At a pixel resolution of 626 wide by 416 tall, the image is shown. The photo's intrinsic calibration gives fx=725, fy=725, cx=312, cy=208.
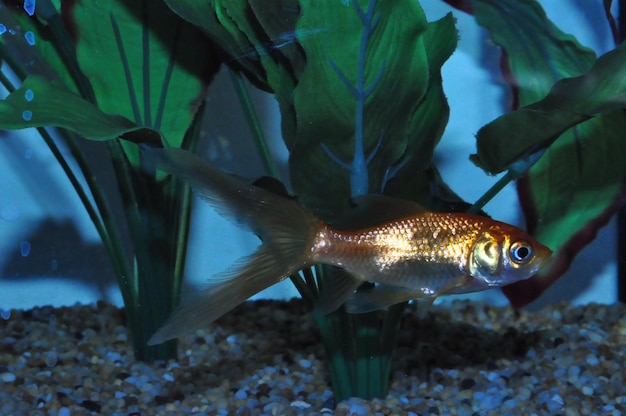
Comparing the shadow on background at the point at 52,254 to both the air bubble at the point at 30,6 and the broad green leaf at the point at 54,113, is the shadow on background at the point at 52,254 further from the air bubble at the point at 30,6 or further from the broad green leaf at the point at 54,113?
the broad green leaf at the point at 54,113

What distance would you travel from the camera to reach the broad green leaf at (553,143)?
4.96ft

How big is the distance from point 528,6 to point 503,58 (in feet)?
0.46

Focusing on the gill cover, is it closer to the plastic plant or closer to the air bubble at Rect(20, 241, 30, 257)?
the plastic plant

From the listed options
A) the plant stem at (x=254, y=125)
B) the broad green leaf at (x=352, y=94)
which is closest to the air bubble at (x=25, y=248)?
the plant stem at (x=254, y=125)

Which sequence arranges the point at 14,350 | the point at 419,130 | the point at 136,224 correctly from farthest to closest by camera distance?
the point at 14,350, the point at 136,224, the point at 419,130

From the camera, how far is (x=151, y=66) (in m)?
2.01

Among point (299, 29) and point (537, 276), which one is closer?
point (299, 29)

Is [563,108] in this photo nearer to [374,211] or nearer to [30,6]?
[374,211]

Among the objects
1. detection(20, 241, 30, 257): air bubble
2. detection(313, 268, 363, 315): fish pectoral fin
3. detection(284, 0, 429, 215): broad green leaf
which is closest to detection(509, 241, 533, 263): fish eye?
detection(313, 268, 363, 315): fish pectoral fin

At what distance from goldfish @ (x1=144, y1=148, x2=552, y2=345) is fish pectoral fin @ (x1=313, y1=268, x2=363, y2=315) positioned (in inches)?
1.1

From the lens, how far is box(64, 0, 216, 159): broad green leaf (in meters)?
1.88

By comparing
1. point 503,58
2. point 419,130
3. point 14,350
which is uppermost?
point 503,58

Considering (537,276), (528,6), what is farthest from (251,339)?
(528,6)

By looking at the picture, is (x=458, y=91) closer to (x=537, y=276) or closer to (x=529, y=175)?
(x=529, y=175)
